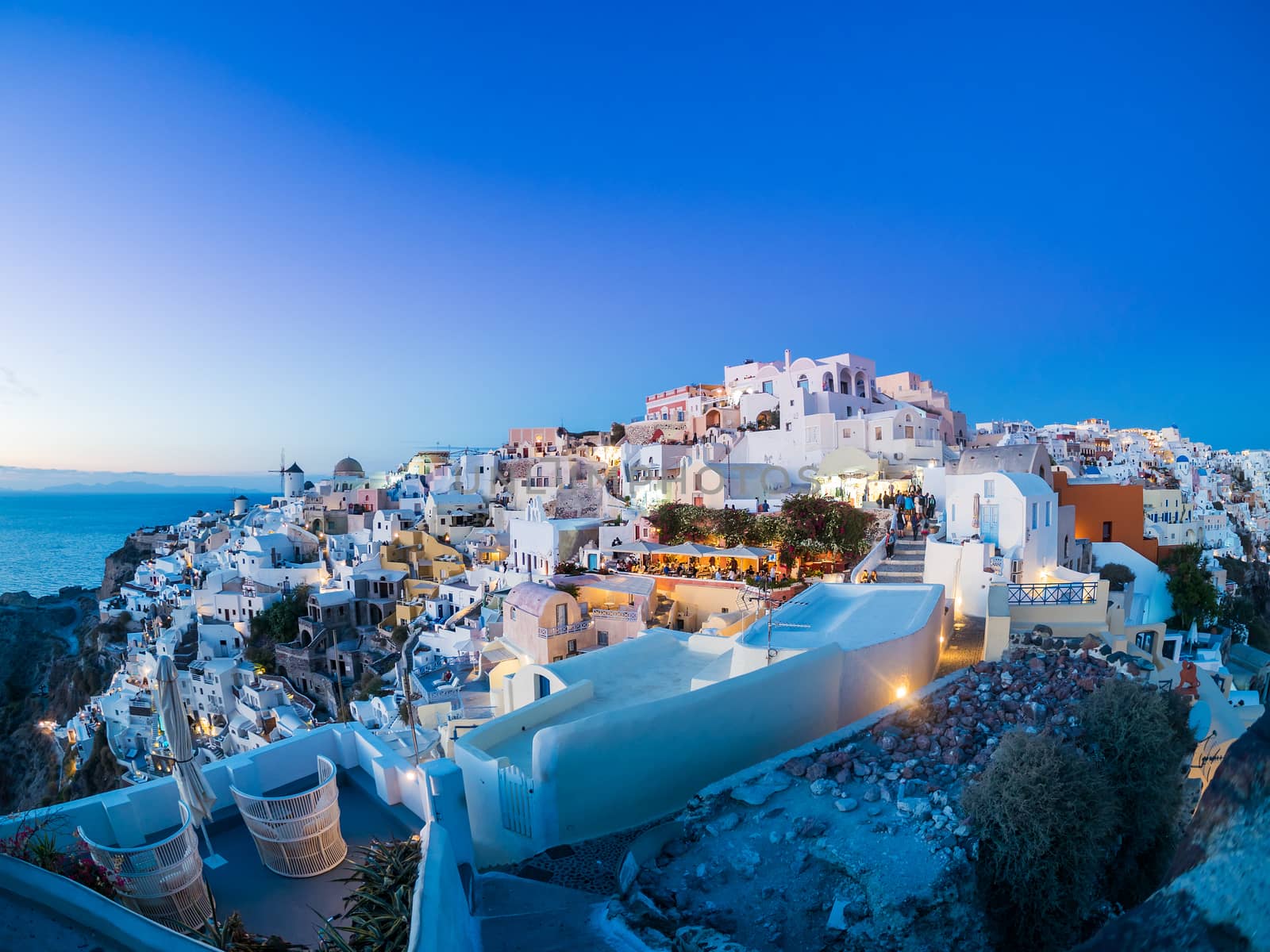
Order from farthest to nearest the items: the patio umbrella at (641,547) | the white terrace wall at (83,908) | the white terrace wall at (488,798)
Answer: the patio umbrella at (641,547) < the white terrace wall at (488,798) < the white terrace wall at (83,908)

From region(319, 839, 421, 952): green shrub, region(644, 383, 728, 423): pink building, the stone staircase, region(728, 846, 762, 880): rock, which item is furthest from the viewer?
region(644, 383, 728, 423): pink building

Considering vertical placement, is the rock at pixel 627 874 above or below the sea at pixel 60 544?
above

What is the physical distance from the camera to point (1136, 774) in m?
6.08

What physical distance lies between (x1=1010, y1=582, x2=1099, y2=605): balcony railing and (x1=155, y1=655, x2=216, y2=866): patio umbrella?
10.2 m

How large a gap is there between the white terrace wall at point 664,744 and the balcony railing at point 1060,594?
4.92 metres

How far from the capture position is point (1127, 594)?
1419cm

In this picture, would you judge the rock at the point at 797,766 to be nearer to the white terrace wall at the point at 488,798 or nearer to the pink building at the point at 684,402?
the white terrace wall at the point at 488,798

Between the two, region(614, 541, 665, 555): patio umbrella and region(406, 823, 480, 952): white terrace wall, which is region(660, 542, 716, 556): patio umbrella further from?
region(406, 823, 480, 952): white terrace wall

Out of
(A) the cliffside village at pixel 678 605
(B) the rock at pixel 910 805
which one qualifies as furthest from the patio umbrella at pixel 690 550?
(B) the rock at pixel 910 805

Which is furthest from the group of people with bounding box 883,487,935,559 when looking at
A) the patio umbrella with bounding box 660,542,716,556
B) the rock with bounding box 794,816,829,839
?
the rock with bounding box 794,816,829,839

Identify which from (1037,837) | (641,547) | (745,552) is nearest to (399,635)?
(641,547)

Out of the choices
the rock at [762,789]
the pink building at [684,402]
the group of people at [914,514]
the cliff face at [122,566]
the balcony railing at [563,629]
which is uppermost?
the pink building at [684,402]

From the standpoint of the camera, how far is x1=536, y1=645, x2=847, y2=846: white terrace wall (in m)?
5.37

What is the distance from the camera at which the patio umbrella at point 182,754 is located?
421 centimetres
